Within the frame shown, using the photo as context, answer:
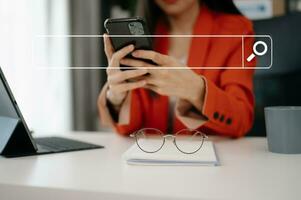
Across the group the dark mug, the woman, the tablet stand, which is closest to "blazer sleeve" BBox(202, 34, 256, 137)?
the woman

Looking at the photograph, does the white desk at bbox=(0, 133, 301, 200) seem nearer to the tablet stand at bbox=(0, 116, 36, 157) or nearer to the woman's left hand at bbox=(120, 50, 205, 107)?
the tablet stand at bbox=(0, 116, 36, 157)

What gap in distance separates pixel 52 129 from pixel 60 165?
52 cm

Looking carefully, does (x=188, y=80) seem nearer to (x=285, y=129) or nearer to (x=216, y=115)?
(x=216, y=115)

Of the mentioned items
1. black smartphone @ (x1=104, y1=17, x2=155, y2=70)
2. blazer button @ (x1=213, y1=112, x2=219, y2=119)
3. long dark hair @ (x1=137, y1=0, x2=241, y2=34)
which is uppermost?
long dark hair @ (x1=137, y1=0, x2=241, y2=34)

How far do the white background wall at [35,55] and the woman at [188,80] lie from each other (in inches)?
6.8

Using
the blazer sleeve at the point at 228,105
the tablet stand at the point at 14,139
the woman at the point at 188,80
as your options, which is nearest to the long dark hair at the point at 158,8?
the woman at the point at 188,80

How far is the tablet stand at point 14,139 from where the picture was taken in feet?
1.94

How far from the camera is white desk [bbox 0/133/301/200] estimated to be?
15.3 inches

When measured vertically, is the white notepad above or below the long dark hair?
below

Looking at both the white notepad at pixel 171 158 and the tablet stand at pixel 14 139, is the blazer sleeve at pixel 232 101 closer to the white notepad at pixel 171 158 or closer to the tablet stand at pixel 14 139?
the white notepad at pixel 171 158

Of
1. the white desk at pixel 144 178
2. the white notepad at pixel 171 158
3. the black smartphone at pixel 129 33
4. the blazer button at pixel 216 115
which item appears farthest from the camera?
the blazer button at pixel 216 115

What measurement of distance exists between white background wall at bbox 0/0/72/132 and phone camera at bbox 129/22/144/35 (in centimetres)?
20

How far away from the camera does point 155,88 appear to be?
0.75m

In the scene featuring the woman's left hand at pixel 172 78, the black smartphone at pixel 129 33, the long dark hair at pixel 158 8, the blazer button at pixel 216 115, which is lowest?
the blazer button at pixel 216 115
